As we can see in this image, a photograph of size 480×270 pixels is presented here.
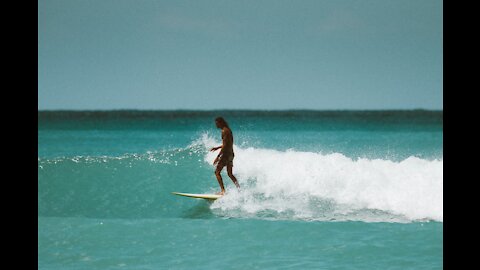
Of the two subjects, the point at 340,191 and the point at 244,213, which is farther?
the point at 340,191

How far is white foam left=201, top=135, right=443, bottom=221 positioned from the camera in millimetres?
9996

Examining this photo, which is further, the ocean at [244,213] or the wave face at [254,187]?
the wave face at [254,187]

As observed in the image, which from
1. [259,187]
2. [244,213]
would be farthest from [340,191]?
[244,213]

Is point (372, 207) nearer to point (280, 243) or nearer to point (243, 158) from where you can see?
point (280, 243)

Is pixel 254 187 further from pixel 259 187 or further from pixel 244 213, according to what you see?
pixel 244 213

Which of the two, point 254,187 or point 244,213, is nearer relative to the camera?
point 244,213

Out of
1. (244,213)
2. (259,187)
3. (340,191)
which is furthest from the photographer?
(259,187)

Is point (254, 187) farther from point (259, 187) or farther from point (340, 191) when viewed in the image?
point (340, 191)

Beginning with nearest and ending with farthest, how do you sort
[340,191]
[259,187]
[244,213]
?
[244,213], [340,191], [259,187]

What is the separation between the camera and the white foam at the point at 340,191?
394 inches

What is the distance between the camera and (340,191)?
37.7ft

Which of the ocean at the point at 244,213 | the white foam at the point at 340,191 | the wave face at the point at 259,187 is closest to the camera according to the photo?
the ocean at the point at 244,213

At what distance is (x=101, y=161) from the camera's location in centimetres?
1656

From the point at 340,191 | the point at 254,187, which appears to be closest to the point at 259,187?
the point at 254,187
